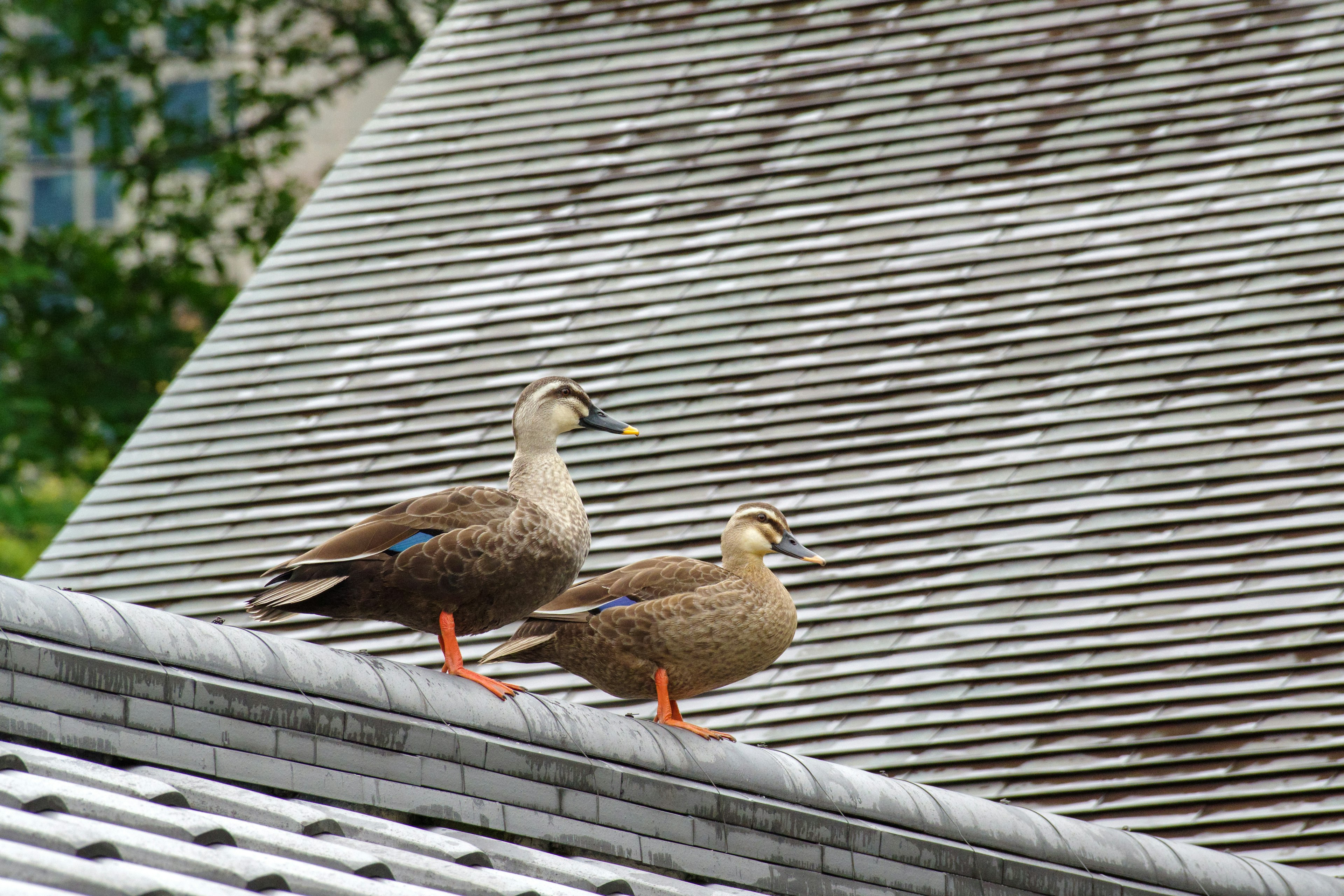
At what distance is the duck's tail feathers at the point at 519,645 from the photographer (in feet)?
14.3

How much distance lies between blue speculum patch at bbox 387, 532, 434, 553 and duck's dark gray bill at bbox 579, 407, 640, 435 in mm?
709

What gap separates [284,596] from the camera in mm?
3758

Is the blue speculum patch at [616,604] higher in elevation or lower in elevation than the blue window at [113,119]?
lower

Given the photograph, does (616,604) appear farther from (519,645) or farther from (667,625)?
(519,645)

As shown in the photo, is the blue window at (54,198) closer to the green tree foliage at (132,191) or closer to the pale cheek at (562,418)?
the green tree foliage at (132,191)

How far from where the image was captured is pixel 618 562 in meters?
7.75

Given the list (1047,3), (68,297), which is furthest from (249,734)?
(68,297)

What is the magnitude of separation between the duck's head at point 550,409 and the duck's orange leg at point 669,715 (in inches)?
25.7

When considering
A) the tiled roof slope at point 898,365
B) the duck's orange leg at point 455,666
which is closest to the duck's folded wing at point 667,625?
the duck's orange leg at point 455,666

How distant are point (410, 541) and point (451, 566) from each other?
0.12 m

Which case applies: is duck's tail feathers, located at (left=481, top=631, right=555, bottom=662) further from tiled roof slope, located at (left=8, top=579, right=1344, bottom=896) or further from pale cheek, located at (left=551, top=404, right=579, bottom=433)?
pale cheek, located at (left=551, top=404, right=579, bottom=433)

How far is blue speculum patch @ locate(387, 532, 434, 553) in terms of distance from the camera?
12.6 ft

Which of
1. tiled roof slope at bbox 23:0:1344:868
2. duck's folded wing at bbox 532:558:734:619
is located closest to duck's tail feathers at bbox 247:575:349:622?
duck's folded wing at bbox 532:558:734:619

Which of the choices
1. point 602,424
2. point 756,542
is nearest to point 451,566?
point 602,424
